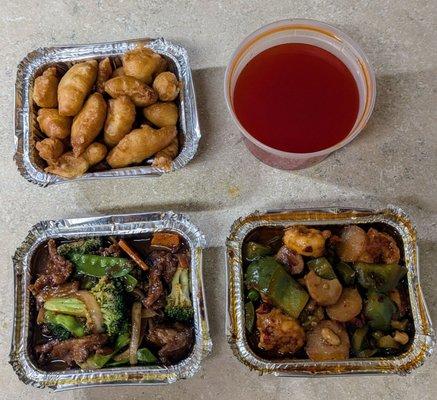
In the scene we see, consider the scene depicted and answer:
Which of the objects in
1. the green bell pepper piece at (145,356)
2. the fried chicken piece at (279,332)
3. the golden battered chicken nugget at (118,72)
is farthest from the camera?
the golden battered chicken nugget at (118,72)

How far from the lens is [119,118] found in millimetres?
1617

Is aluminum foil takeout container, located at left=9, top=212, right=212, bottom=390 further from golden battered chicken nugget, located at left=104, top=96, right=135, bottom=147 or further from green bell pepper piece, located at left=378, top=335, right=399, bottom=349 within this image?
green bell pepper piece, located at left=378, top=335, right=399, bottom=349

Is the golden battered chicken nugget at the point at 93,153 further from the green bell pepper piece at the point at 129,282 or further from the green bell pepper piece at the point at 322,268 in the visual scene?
the green bell pepper piece at the point at 322,268

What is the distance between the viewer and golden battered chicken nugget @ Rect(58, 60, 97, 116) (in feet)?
5.30

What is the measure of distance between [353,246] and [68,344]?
0.97 metres

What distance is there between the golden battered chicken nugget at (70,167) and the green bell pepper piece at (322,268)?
804mm

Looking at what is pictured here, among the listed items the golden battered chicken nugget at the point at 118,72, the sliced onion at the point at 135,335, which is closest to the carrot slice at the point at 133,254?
the sliced onion at the point at 135,335

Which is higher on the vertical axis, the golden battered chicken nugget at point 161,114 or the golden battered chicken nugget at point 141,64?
the golden battered chicken nugget at point 141,64

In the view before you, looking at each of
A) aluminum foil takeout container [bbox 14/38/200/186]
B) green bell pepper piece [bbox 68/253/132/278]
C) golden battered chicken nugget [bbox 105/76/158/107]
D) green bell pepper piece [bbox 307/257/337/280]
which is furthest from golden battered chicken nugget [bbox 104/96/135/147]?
green bell pepper piece [bbox 307/257/337/280]

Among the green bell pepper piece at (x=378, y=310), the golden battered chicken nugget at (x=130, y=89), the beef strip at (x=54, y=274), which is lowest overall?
the green bell pepper piece at (x=378, y=310)

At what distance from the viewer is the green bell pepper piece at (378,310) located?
151 cm

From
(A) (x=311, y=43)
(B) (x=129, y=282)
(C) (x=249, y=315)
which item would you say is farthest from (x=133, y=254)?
(A) (x=311, y=43)

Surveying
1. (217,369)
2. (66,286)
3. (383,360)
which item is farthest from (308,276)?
(66,286)

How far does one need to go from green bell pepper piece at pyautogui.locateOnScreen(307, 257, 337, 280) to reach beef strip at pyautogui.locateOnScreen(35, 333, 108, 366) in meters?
0.71
